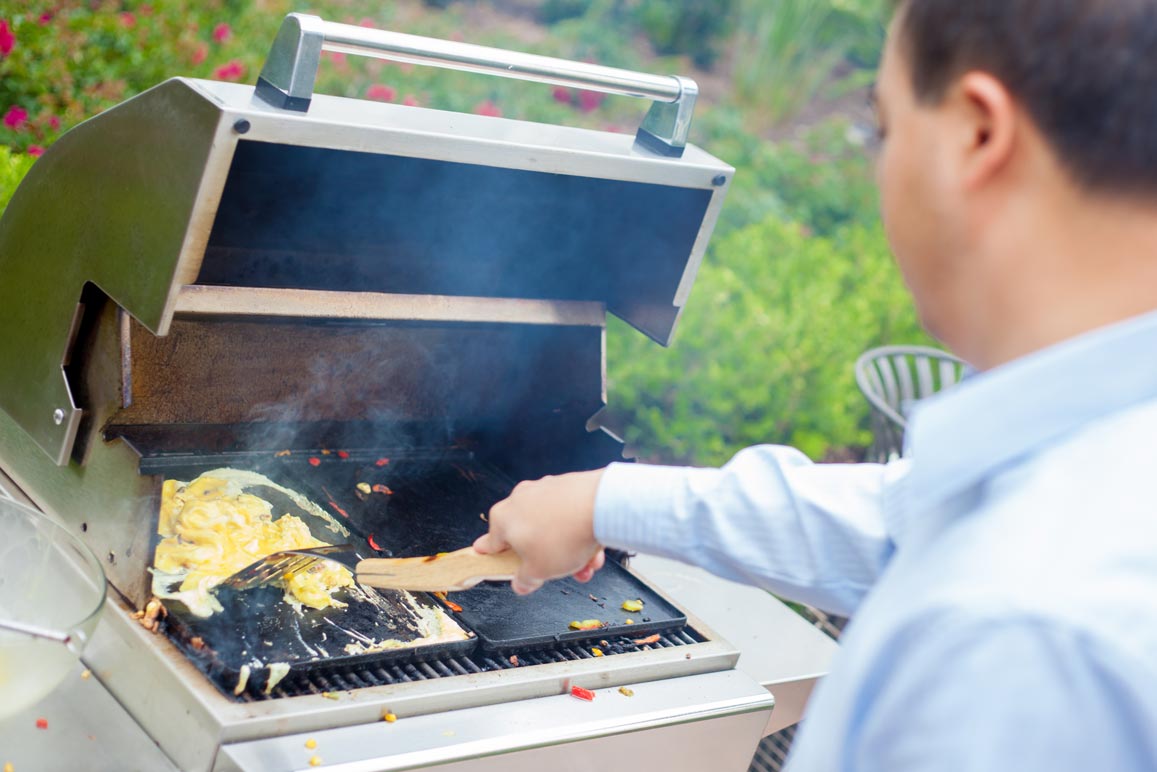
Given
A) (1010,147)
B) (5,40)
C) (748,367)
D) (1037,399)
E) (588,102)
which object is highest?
(1010,147)

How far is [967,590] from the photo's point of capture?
0.92 m

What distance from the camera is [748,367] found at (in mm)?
5496

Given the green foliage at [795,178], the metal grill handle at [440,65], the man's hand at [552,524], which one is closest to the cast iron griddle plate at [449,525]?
the man's hand at [552,524]

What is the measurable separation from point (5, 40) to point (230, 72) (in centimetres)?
83

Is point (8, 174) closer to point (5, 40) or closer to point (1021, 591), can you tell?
point (5, 40)

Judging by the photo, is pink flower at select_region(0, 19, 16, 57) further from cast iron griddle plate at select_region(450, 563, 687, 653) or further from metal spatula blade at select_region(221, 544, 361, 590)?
cast iron griddle plate at select_region(450, 563, 687, 653)

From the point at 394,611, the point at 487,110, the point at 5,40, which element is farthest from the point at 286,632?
the point at 487,110

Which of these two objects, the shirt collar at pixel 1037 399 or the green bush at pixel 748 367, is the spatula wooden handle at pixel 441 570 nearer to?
the shirt collar at pixel 1037 399

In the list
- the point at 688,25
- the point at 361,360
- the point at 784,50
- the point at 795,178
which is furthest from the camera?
the point at 688,25

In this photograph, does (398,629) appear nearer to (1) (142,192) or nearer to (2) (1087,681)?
(1) (142,192)

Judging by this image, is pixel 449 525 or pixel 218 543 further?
pixel 449 525

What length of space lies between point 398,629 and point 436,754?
0.30 m

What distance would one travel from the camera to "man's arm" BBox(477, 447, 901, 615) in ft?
5.19

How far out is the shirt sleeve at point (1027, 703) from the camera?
0.87m
